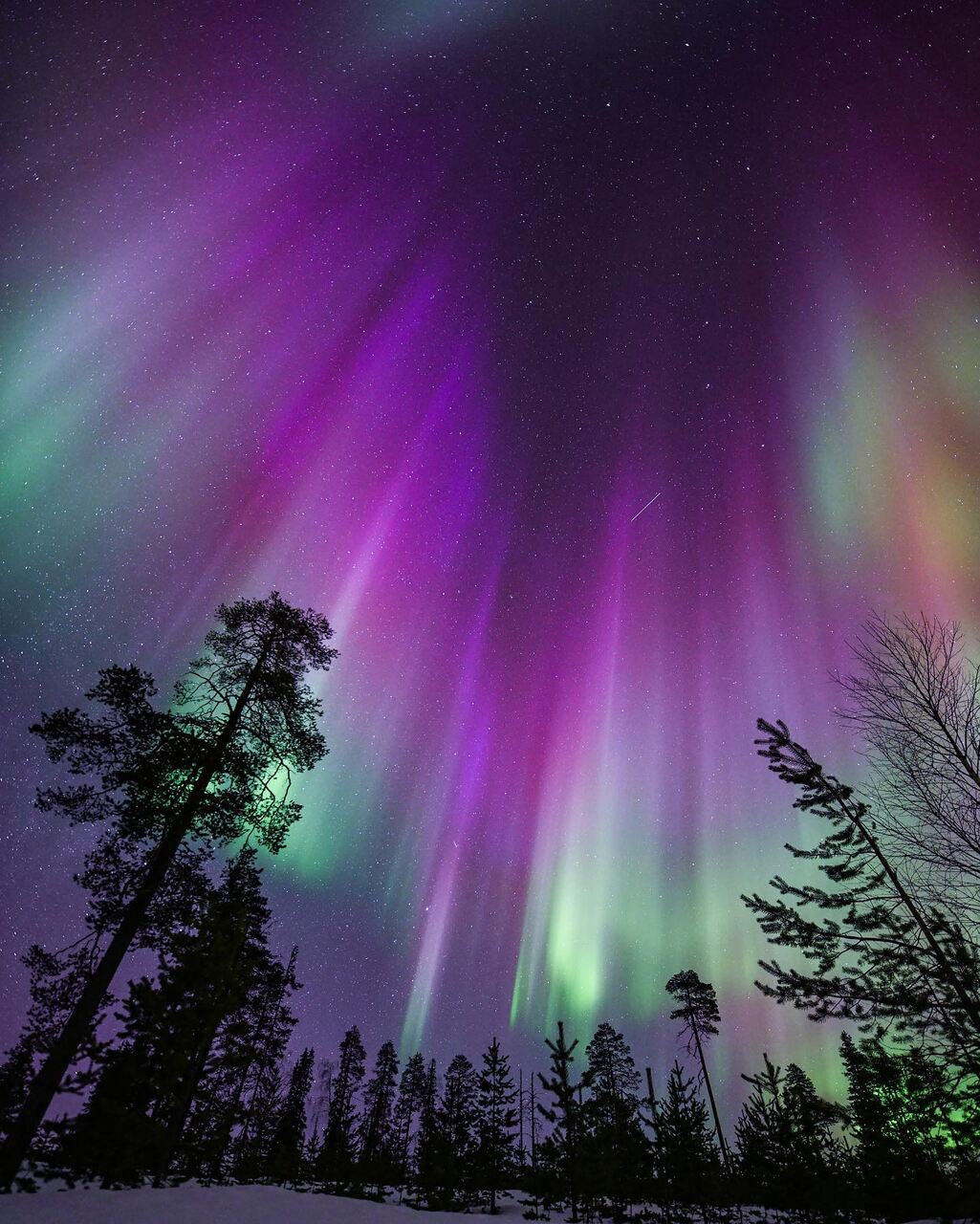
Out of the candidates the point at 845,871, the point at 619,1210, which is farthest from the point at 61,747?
the point at 619,1210

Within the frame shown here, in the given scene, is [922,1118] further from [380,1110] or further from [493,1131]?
[380,1110]

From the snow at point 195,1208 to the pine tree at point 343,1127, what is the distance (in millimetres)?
25205

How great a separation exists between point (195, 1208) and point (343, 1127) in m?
40.7

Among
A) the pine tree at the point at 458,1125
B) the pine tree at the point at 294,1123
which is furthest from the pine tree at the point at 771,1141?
the pine tree at the point at 294,1123

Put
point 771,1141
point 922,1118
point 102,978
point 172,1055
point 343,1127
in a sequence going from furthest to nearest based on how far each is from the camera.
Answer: point 343,1127 → point 771,1141 → point 172,1055 → point 102,978 → point 922,1118

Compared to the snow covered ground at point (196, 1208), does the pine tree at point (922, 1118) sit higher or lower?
higher

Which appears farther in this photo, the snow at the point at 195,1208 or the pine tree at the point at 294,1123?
the pine tree at the point at 294,1123

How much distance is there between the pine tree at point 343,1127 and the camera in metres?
31.6

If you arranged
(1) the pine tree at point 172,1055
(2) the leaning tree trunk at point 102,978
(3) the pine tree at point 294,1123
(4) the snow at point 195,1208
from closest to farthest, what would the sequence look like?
1. (4) the snow at point 195,1208
2. (2) the leaning tree trunk at point 102,978
3. (1) the pine tree at point 172,1055
4. (3) the pine tree at point 294,1123

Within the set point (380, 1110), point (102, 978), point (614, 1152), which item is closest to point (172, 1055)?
point (102, 978)

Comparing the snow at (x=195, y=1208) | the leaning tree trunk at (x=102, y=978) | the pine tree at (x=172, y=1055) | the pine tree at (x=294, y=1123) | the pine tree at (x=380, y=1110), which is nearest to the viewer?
the snow at (x=195, y=1208)

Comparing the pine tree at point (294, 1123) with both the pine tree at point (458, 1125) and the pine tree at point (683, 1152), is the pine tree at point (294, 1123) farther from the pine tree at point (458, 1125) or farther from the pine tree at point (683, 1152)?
the pine tree at point (683, 1152)

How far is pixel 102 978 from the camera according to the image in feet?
34.1

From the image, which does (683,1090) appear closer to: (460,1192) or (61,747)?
(460,1192)
